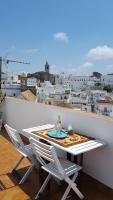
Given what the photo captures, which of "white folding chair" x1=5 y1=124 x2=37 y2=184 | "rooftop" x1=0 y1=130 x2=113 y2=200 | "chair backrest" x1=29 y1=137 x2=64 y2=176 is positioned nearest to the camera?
"chair backrest" x1=29 y1=137 x2=64 y2=176

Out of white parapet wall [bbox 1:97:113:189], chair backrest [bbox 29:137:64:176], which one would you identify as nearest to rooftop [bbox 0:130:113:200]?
white parapet wall [bbox 1:97:113:189]

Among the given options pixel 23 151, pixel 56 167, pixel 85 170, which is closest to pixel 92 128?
pixel 85 170

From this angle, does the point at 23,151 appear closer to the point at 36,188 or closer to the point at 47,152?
the point at 36,188

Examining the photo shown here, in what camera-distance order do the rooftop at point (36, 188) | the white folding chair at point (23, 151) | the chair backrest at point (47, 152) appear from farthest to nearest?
the white folding chair at point (23, 151) → the rooftop at point (36, 188) → the chair backrest at point (47, 152)

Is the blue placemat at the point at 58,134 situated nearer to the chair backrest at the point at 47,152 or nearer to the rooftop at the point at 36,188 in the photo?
the chair backrest at the point at 47,152

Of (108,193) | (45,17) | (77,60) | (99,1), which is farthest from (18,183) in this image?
(77,60)

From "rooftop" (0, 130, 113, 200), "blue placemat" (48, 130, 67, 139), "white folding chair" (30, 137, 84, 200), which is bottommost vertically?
"rooftop" (0, 130, 113, 200)

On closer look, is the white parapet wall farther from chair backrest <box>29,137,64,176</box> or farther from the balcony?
chair backrest <box>29,137,64,176</box>

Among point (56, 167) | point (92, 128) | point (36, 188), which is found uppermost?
point (92, 128)

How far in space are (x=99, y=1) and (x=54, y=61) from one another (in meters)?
17.5

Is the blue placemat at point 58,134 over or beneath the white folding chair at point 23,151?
over

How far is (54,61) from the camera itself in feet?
74.7

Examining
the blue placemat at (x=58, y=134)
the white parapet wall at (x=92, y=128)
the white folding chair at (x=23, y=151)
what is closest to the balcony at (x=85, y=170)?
the white parapet wall at (x=92, y=128)

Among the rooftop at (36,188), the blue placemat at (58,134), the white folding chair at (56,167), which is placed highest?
the blue placemat at (58,134)
